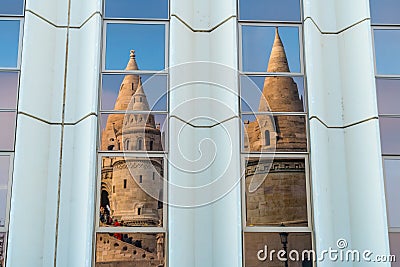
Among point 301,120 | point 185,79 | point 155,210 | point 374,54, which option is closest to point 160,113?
point 185,79

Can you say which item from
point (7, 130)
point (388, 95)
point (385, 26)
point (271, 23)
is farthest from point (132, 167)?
point (385, 26)

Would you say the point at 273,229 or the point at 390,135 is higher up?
the point at 390,135

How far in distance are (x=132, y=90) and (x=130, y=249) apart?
212cm

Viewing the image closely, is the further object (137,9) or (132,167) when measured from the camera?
(137,9)

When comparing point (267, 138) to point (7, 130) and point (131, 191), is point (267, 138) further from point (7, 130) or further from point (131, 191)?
point (7, 130)

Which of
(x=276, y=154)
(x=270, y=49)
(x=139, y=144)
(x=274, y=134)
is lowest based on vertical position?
(x=276, y=154)

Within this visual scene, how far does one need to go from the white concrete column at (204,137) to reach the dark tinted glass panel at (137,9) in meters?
0.31

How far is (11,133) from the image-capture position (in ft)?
28.5

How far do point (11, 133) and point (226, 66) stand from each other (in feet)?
9.61

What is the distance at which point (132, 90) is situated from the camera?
8969 millimetres

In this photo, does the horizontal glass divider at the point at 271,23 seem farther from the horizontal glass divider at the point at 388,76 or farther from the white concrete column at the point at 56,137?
the white concrete column at the point at 56,137

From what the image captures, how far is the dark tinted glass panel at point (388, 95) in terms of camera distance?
9102 millimetres

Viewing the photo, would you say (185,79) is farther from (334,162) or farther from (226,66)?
(334,162)

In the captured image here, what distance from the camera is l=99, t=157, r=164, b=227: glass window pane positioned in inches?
332
